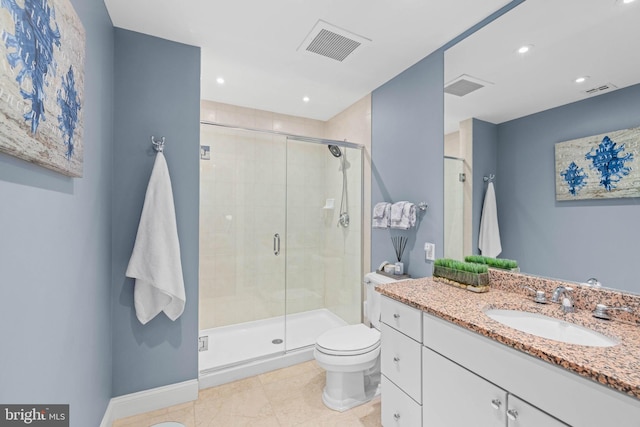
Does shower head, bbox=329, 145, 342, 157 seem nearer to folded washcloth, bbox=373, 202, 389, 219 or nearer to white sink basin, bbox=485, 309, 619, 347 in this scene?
folded washcloth, bbox=373, 202, 389, 219

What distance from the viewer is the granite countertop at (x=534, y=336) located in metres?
0.73

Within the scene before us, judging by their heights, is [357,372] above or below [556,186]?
below

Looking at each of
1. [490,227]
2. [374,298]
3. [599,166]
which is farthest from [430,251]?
[599,166]

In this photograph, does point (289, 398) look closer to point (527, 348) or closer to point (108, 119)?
point (527, 348)

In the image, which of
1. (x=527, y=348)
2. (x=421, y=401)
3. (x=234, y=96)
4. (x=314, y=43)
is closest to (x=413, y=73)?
(x=314, y=43)

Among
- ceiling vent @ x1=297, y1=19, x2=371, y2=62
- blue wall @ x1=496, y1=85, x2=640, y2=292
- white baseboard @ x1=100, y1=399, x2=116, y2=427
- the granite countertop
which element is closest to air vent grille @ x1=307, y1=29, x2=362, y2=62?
ceiling vent @ x1=297, y1=19, x2=371, y2=62

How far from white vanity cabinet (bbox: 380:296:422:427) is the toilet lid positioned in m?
0.31

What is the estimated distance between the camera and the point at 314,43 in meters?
1.97

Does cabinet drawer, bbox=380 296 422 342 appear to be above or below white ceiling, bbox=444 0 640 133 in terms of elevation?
below

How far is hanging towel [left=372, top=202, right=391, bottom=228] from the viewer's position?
2.39 m

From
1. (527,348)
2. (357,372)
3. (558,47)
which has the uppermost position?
(558,47)

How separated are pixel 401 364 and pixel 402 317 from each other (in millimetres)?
241

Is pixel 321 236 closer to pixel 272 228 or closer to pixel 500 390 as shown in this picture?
pixel 272 228

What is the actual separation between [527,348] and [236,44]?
2370 mm
